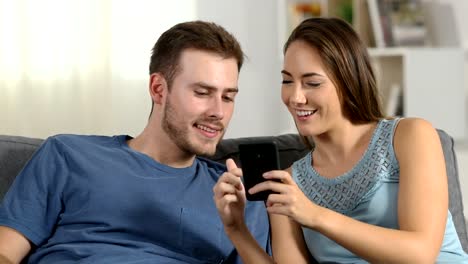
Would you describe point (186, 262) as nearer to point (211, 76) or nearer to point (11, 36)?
point (211, 76)

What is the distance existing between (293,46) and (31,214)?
0.67m

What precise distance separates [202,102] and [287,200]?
46cm

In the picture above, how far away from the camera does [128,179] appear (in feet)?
6.03

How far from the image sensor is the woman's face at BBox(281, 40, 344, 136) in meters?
1.72

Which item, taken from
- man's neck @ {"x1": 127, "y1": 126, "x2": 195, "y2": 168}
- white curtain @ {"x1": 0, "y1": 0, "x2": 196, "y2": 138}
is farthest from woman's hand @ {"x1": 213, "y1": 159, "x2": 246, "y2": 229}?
white curtain @ {"x1": 0, "y1": 0, "x2": 196, "y2": 138}

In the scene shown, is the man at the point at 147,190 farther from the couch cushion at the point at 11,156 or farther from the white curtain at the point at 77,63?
the white curtain at the point at 77,63

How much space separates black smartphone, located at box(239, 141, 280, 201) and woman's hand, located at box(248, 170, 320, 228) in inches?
0.8

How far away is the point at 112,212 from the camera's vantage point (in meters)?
1.81

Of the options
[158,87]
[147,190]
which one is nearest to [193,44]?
[158,87]

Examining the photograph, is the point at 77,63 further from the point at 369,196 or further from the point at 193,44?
the point at 369,196

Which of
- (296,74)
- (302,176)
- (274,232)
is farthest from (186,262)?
(296,74)

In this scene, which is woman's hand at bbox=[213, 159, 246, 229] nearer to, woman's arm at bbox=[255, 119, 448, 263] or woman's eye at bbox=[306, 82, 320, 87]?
woman's arm at bbox=[255, 119, 448, 263]

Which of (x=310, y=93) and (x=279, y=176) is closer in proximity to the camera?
(x=279, y=176)

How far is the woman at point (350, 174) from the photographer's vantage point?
1.58 m
